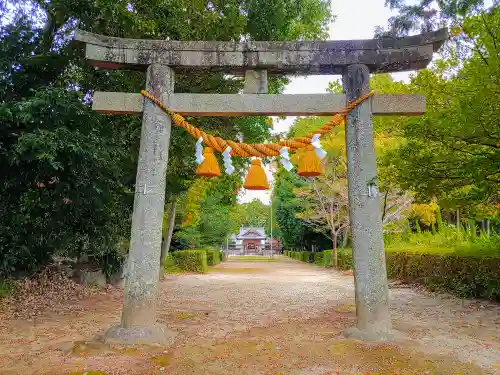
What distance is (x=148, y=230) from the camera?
5344 mm

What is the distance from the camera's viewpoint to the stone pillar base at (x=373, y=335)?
16.0ft

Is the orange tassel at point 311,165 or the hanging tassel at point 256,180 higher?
the orange tassel at point 311,165

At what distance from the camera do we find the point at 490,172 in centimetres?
568

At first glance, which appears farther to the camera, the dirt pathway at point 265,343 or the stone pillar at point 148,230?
the stone pillar at point 148,230

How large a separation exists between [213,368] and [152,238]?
204 cm

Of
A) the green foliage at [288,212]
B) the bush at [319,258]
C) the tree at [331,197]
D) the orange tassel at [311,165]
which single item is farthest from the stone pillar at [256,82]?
the green foliage at [288,212]

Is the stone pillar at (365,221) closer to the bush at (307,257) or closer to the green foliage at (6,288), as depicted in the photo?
the green foliage at (6,288)

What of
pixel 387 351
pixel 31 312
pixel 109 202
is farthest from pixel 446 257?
pixel 31 312

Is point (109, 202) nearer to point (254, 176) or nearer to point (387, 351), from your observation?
point (254, 176)

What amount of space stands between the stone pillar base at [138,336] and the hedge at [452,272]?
656 centimetres

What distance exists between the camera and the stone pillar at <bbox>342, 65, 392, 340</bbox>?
16.8 ft

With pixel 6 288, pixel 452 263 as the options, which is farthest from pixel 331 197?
pixel 6 288

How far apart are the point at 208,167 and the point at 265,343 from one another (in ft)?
8.42

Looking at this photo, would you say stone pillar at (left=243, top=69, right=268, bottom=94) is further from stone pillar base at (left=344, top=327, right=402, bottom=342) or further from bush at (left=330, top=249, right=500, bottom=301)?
bush at (left=330, top=249, right=500, bottom=301)
